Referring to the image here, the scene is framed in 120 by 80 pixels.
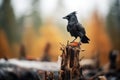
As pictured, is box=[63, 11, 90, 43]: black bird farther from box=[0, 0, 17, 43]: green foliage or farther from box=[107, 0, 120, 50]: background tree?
box=[0, 0, 17, 43]: green foliage

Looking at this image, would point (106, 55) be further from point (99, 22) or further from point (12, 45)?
point (12, 45)

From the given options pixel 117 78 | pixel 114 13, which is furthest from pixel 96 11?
pixel 117 78

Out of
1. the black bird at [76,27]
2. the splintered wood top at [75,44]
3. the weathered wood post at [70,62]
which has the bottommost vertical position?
the weathered wood post at [70,62]

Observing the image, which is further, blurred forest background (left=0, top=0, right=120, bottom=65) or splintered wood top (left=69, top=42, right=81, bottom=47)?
blurred forest background (left=0, top=0, right=120, bottom=65)

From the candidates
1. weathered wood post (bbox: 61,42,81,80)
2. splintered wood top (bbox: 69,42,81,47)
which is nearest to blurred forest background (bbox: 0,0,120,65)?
weathered wood post (bbox: 61,42,81,80)

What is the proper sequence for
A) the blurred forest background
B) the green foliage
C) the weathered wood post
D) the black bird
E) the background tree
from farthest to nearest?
the green foliage
the blurred forest background
the background tree
the weathered wood post
the black bird

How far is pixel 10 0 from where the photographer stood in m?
11.9

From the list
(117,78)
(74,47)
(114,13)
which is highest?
(114,13)

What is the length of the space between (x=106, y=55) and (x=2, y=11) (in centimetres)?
315

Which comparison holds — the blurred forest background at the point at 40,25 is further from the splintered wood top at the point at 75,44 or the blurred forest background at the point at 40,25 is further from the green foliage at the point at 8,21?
the splintered wood top at the point at 75,44

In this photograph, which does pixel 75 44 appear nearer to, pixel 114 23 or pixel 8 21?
pixel 114 23

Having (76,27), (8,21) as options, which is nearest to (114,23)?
(8,21)

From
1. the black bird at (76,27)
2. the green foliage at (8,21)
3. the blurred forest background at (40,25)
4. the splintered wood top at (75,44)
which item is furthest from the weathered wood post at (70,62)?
the green foliage at (8,21)

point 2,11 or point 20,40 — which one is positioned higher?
point 2,11
